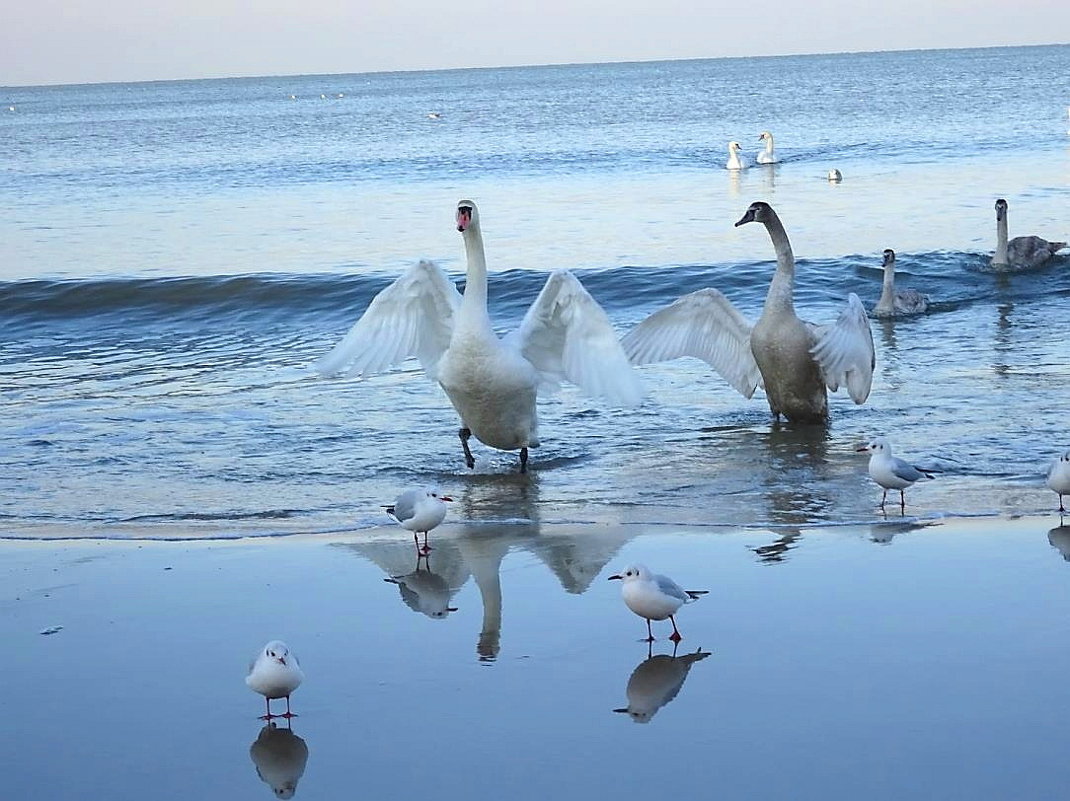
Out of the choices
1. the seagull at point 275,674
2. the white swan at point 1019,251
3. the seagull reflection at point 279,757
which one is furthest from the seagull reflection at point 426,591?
the white swan at point 1019,251

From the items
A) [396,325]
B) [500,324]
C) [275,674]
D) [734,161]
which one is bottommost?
[275,674]

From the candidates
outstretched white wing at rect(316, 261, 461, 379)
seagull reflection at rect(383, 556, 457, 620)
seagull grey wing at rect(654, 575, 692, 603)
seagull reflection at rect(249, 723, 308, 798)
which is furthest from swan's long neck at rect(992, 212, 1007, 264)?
seagull reflection at rect(249, 723, 308, 798)

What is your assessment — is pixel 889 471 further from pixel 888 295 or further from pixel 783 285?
pixel 888 295

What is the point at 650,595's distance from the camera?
581cm

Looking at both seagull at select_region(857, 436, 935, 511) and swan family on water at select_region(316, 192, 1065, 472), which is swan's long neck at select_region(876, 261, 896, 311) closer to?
swan family on water at select_region(316, 192, 1065, 472)

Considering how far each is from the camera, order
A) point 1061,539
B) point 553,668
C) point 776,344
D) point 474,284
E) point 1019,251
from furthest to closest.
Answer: point 1019,251 → point 776,344 → point 474,284 → point 1061,539 → point 553,668

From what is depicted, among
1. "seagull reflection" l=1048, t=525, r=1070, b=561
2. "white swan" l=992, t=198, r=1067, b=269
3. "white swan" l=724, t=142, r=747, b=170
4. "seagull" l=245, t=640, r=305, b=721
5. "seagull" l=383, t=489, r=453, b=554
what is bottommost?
"seagull reflection" l=1048, t=525, r=1070, b=561

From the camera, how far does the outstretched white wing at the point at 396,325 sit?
9797 mm

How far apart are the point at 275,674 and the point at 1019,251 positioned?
1545 centimetres

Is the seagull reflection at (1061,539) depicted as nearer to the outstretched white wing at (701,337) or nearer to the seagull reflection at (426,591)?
the seagull reflection at (426,591)

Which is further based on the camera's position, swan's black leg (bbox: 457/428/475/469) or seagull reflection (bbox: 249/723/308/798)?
swan's black leg (bbox: 457/428/475/469)

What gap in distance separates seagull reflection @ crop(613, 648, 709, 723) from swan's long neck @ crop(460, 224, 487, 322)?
13.1 ft

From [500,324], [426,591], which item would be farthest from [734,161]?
[426,591]

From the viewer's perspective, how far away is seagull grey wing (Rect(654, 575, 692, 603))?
19.2 ft
